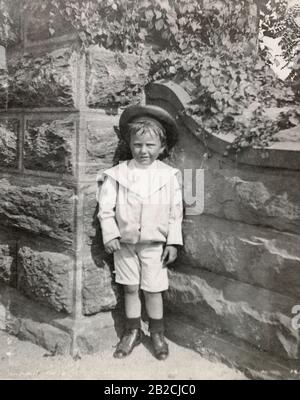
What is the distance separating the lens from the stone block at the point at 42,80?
10.9ft

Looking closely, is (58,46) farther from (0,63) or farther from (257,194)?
(257,194)

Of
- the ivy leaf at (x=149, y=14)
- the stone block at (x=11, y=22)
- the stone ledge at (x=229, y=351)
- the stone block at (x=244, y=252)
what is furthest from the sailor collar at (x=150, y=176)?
the stone block at (x=11, y=22)

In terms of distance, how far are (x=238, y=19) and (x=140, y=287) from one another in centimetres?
236

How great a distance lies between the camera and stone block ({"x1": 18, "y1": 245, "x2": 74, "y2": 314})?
3500 mm

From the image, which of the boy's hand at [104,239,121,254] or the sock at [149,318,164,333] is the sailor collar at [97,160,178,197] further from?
the sock at [149,318,164,333]

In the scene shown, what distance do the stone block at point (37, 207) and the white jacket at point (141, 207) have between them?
0.82 ft

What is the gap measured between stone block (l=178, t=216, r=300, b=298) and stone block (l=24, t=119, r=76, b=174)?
0.94 m

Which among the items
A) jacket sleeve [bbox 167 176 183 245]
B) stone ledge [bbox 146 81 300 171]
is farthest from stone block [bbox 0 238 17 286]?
stone ledge [bbox 146 81 300 171]

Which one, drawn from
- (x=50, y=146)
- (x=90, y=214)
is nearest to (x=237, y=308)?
(x=90, y=214)

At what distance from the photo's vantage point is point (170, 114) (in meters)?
3.49

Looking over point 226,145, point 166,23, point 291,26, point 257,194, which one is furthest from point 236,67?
point 291,26

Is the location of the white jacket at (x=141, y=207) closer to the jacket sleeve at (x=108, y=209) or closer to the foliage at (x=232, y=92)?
the jacket sleeve at (x=108, y=209)

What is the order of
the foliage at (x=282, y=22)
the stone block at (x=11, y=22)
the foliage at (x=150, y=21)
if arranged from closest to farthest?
the foliage at (x=150, y=21), the stone block at (x=11, y=22), the foliage at (x=282, y=22)

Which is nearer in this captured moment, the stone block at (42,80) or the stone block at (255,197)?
the stone block at (255,197)
